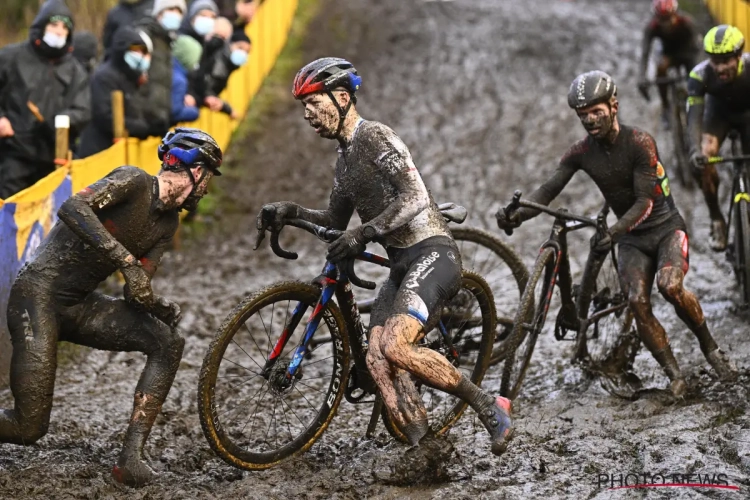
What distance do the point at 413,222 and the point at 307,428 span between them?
1.45 m

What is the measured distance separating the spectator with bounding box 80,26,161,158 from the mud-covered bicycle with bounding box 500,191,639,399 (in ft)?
16.2

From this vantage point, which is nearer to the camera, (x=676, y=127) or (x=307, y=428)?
(x=307, y=428)

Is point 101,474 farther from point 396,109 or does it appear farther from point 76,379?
point 396,109

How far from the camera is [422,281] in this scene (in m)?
5.77

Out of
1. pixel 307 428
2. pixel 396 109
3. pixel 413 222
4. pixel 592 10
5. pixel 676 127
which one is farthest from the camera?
pixel 592 10

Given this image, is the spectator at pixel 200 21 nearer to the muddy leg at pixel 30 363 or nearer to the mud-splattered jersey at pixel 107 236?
the mud-splattered jersey at pixel 107 236

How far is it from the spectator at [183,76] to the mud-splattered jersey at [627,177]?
5632 mm

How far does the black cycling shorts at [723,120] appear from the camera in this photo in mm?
9164

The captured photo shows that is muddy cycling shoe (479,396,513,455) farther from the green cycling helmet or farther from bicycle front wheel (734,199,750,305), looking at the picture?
the green cycling helmet

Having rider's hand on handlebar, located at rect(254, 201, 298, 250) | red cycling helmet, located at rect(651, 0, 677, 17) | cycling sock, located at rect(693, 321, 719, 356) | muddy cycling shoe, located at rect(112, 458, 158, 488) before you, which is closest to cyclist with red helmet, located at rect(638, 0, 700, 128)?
red cycling helmet, located at rect(651, 0, 677, 17)

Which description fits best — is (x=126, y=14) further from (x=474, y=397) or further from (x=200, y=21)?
(x=474, y=397)

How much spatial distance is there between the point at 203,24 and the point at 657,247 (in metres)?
7.28

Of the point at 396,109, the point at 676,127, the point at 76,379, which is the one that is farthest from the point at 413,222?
the point at 396,109

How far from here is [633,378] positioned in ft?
25.0
